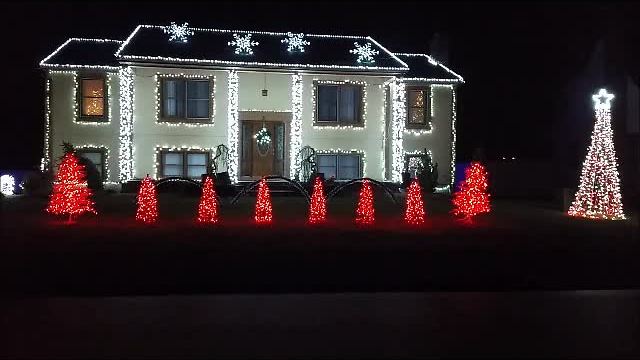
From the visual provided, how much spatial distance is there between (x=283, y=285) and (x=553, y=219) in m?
12.6

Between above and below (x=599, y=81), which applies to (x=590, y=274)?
below

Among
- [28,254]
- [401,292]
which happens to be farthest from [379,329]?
[28,254]

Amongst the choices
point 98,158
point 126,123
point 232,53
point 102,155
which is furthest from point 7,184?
point 232,53

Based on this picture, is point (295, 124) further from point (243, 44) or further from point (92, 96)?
point (92, 96)

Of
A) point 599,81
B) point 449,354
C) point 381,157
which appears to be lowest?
point 449,354

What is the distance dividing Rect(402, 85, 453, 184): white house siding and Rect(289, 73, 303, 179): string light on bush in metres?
5.31

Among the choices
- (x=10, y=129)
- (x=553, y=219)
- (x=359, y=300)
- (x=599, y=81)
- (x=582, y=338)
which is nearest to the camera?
(x=582, y=338)

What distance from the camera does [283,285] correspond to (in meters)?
10.2

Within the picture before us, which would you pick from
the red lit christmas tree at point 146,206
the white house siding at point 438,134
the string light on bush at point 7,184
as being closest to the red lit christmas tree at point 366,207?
the red lit christmas tree at point 146,206

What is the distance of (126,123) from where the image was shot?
27.8 m

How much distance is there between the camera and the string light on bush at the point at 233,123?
93.8 ft

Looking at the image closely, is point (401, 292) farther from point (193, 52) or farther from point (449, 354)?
point (193, 52)

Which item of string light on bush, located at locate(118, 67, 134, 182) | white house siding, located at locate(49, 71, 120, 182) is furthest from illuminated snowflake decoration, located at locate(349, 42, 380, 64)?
white house siding, located at locate(49, 71, 120, 182)

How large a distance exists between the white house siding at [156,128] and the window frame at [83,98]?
5.11ft
